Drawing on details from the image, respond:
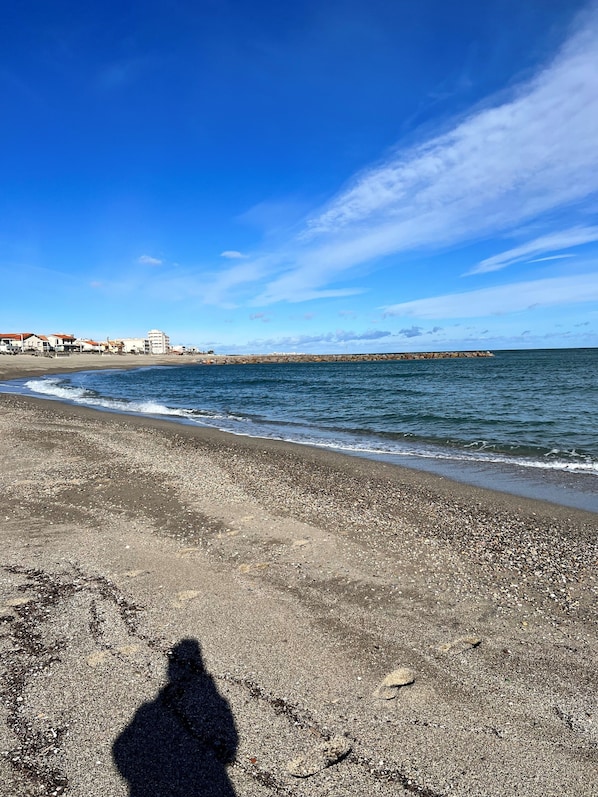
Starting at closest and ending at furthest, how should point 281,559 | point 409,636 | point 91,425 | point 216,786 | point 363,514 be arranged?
1. point 216,786
2. point 409,636
3. point 281,559
4. point 363,514
5. point 91,425

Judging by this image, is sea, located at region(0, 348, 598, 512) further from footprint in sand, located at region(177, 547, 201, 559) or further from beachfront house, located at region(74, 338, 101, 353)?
beachfront house, located at region(74, 338, 101, 353)

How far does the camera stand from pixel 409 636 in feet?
15.4

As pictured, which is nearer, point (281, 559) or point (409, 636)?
point (409, 636)

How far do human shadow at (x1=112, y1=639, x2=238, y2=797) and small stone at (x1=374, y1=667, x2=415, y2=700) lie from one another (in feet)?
4.27

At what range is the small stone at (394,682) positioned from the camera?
3884mm

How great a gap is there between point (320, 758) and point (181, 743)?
103 centimetres

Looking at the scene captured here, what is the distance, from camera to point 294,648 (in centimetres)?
448

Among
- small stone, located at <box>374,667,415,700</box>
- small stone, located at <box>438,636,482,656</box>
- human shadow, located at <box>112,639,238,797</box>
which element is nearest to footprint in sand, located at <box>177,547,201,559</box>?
human shadow, located at <box>112,639,238,797</box>

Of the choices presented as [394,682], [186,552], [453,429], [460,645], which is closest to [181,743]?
[394,682]

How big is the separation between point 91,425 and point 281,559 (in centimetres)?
1481

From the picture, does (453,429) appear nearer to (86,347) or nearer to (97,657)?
(97,657)

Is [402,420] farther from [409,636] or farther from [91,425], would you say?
[409,636]

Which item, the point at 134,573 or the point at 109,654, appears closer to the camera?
the point at 109,654

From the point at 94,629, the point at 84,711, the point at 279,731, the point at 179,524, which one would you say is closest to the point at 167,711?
the point at 84,711
